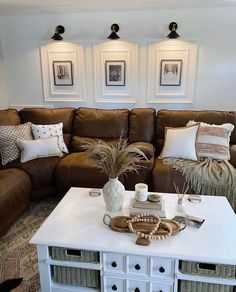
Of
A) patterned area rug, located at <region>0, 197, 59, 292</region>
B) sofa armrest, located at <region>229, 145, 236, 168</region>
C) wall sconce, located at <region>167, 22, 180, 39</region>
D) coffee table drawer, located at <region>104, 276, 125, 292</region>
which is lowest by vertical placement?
patterned area rug, located at <region>0, 197, 59, 292</region>

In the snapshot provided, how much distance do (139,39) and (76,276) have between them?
303 centimetres

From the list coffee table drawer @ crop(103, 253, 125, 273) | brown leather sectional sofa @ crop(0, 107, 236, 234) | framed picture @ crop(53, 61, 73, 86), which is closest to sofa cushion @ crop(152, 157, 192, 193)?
brown leather sectional sofa @ crop(0, 107, 236, 234)

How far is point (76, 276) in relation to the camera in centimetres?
164

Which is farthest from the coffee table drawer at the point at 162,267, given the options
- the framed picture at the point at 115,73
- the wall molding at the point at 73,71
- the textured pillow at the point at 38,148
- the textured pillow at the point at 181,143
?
the wall molding at the point at 73,71

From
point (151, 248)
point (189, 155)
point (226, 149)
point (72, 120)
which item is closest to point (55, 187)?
point (72, 120)

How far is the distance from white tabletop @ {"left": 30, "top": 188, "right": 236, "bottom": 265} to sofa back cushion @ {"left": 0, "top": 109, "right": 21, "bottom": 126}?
1.68 meters

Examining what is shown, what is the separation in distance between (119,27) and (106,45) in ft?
0.95

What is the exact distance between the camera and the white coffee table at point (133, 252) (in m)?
1.48

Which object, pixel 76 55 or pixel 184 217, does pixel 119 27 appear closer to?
pixel 76 55

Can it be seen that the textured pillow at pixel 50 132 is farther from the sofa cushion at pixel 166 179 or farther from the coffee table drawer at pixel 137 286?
the coffee table drawer at pixel 137 286

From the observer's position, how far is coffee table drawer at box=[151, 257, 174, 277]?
59.1 inches

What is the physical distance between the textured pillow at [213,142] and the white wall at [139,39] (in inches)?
34.4

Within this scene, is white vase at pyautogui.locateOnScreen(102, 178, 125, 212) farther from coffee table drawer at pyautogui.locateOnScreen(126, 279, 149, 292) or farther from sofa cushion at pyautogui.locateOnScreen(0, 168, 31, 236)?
sofa cushion at pyautogui.locateOnScreen(0, 168, 31, 236)

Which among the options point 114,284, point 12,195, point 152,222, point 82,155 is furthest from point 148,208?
point 82,155
